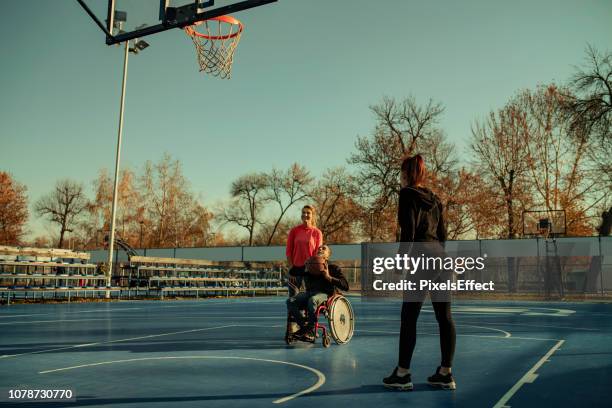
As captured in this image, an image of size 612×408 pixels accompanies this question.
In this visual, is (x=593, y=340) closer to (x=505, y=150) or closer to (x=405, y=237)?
(x=405, y=237)

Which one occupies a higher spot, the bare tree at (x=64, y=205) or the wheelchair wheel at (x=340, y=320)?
the bare tree at (x=64, y=205)

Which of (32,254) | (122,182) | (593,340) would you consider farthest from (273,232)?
(593,340)

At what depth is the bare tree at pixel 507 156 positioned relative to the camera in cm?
3356

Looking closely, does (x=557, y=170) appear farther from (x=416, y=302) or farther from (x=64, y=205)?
(x=64, y=205)

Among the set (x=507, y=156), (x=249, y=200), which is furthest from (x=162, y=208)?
(x=507, y=156)

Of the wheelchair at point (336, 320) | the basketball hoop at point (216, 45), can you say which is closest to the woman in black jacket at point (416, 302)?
the wheelchair at point (336, 320)

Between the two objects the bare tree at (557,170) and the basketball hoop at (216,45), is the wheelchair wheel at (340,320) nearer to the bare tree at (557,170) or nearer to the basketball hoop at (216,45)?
the basketball hoop at (216,45)

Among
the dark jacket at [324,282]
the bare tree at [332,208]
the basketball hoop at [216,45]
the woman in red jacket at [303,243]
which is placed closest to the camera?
the dark jacket at [324,282]

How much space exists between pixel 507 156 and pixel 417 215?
31729mm

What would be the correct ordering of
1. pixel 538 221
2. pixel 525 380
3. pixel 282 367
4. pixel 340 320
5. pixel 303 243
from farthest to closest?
1. pixel 538 221
2. pixel 303 243
3. pixel 340 320
4. pixel 282 367
5. pixel 525 380

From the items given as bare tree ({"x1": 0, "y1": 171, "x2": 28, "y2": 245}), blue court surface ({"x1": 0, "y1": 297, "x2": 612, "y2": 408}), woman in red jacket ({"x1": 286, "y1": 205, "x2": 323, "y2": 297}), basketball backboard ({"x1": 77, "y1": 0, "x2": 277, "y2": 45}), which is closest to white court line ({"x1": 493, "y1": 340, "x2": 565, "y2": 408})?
blue court surface ({"x1": 0, "y1": 297, "x2": 612, "y2": 408})

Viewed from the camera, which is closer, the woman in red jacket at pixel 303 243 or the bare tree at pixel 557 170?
the woman in red jacket at pixel 303 243

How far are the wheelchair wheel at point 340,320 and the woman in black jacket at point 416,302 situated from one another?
2.65 m

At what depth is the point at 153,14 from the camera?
11.0 m
